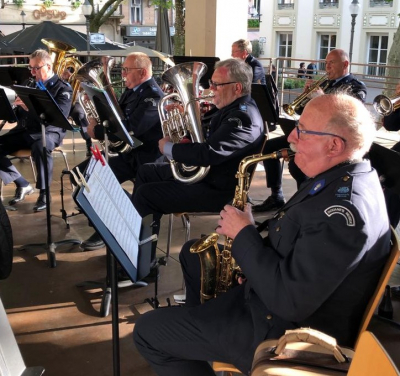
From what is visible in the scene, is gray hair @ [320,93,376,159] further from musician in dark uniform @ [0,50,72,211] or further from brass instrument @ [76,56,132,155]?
musician in dark uniform @ [0,50,72,211]

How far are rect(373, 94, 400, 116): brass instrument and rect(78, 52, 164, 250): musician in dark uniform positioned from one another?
1.67 metres

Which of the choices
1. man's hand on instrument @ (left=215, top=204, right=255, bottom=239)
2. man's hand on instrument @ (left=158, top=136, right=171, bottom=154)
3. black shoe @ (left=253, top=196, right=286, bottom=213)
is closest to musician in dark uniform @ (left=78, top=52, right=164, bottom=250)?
man's hand on instrument @ (left=158, top=136, right=171, bottom=154)

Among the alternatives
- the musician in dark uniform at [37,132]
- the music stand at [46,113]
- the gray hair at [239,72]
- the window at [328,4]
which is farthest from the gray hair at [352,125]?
the window at [328,4]

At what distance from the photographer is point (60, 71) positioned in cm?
625

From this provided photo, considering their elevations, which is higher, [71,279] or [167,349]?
[167,349]

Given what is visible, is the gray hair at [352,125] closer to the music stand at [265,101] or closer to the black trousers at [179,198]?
the black trousers at [179,198]

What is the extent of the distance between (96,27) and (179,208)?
1886cm

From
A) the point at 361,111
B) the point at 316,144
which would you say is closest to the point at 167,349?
the point at 316,144

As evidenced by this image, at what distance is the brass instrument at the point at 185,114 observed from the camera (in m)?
3.51

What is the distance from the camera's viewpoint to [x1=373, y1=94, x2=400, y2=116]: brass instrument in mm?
4035

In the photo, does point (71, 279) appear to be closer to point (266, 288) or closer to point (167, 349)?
point (167, 349)

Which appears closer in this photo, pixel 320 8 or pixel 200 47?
pixel 200 47

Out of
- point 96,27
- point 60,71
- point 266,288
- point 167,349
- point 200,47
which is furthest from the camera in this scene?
point 96,27

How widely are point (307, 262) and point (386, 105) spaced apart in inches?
109
